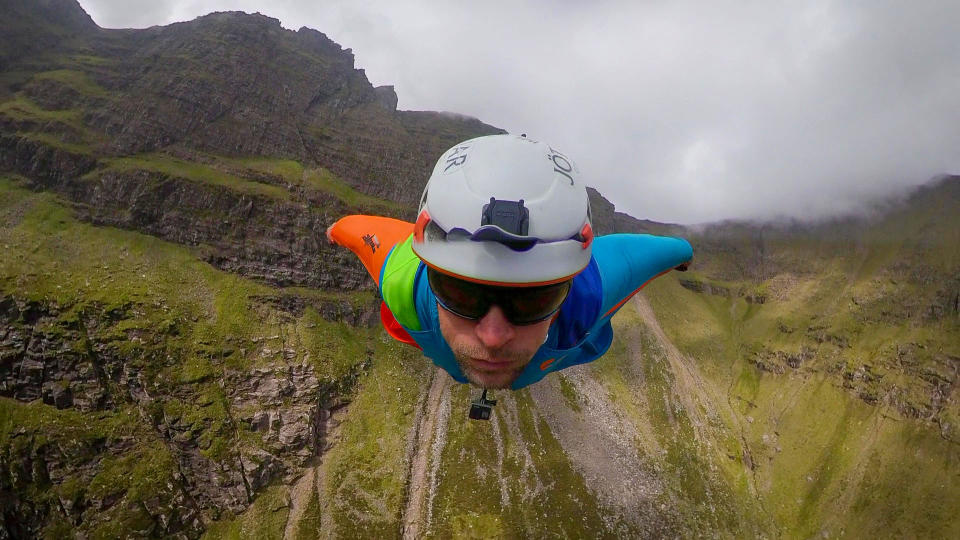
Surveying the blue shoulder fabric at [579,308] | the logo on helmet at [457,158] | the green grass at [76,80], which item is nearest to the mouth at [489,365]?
the blue shoulder fabric at [579,308]

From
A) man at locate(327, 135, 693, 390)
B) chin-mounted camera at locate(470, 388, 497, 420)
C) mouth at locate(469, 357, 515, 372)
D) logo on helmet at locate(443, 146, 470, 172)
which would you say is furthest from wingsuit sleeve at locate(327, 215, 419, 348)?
logo on helmet at locate(443, 146, 470, 172)

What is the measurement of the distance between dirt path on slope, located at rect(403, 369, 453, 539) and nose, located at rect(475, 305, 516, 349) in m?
81.0

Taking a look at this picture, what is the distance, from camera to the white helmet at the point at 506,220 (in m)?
4.40

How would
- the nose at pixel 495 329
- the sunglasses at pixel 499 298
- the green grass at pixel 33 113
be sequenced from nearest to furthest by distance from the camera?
the nose at pixel 495 329, the sunglasses at pixel 499 298, the green grass at pixel 33 113

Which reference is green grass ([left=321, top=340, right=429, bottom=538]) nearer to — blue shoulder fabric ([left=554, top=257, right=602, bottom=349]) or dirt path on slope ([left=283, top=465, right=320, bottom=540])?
dirt path on slope ([left=283, top=465, right=320, bottom=540])

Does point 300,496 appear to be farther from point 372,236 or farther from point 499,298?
point 499,298

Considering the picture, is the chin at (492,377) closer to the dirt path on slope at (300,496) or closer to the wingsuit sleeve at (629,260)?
the wingsuit sleeve at (629,260)

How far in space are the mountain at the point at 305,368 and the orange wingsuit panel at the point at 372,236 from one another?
77.3m

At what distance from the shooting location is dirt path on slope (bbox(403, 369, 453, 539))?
7294cm

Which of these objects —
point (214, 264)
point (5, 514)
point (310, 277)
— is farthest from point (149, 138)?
point (5, 514)

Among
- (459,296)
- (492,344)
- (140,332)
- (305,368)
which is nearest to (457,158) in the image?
(459,296)

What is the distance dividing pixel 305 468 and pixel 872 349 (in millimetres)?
157748

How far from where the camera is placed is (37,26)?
118750 millimetres

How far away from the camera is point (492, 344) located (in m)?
4.59
